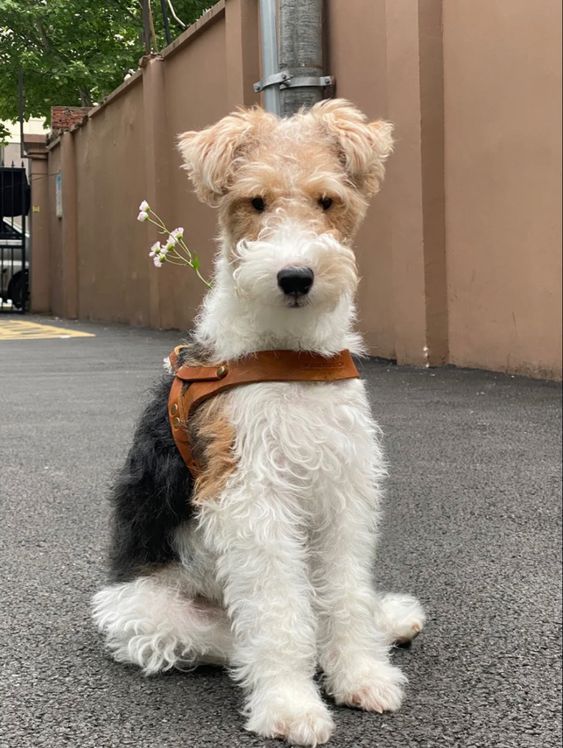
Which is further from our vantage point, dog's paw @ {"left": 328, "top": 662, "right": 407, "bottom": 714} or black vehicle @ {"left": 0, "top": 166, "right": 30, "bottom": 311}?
black vehicle @ {"left": 0, "top": 166, "right": 30, "bottom": 311}

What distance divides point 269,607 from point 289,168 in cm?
94

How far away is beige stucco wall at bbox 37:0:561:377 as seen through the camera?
10.6 feet

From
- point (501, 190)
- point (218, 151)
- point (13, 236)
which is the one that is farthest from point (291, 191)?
point (501, 190)

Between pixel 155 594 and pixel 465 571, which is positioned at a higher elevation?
pixel 155 594

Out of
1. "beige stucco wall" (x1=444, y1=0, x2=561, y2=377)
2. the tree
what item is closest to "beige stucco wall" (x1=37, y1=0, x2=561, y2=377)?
"beige stucco wall" (x1=444, y1=0, x2=561, y2=377)

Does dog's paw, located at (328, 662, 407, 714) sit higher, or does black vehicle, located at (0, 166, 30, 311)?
black vehicle, located at (0, 166, 30, 311)

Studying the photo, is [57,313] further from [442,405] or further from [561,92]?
[442,405]

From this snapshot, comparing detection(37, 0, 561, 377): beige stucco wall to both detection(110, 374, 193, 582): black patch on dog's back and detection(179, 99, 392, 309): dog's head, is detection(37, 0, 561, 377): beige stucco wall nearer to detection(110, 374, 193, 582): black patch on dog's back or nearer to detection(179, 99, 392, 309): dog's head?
detection(179, 99, 392, 309): dog's head

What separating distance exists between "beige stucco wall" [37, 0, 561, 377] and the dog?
42cm

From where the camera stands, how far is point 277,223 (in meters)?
1.67

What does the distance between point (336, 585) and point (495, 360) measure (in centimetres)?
454

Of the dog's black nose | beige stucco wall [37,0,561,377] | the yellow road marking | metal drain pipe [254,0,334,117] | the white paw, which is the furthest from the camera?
metal drain pipe [254,0,334,117]

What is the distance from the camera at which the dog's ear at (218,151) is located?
178cm

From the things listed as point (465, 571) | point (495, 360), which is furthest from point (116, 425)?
point (495, 360)
